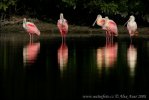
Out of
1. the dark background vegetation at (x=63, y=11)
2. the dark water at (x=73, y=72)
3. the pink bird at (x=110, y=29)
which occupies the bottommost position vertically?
the dark water at (x=73, y=72)

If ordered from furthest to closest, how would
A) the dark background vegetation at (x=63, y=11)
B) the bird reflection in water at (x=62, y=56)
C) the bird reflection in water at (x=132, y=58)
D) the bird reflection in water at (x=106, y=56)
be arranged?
the dark background vegetation at (x=63, y=11), the bird reflection in water at (x=106, y=56), the bird reflection in water at (x=62, y=56), the bird reflection in water at (x=132, y=58)

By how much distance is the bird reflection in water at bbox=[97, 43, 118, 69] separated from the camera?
1645cm

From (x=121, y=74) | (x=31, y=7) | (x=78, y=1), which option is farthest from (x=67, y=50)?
(x=31, y=7)

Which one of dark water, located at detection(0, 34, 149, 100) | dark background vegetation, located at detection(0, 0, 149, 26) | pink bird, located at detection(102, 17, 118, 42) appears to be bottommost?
dark water, located at detection(0, 34, 149, 100)

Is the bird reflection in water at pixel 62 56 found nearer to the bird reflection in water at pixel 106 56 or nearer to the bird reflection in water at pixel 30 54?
the bird reflection in water at pixel 30 54

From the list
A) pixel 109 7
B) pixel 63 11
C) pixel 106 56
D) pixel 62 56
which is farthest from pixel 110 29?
pixel 62 56

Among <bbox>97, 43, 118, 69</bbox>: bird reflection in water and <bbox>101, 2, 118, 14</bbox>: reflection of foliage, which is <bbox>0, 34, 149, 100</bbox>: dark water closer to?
<bbox>97, 43, 118, 69</bbox>: bird reflection in water

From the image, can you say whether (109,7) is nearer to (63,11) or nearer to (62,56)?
(63,11)

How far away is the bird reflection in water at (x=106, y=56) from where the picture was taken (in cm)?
1645

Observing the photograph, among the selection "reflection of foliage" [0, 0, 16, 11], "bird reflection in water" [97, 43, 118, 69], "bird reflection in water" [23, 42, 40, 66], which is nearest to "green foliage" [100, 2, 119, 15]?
"reflection of foliage" [0, 0, 16, 11]

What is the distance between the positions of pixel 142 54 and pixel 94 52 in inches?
62.8

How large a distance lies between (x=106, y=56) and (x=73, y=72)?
4.27 m

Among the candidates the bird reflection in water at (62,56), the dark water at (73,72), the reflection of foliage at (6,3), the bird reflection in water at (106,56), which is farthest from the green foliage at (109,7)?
the dark water at (73,72)

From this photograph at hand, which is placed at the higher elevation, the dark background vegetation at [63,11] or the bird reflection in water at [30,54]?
the dark background vegetation at [63,11]
